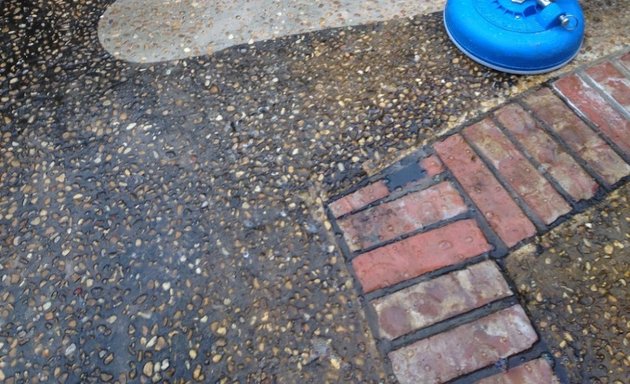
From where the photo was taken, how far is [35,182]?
6.67ft

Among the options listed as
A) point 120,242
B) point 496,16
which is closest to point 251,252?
point 120,242

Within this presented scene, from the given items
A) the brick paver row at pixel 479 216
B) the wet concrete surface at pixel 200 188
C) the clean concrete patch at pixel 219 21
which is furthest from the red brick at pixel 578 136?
the clean concrete patch at pixel 219 21

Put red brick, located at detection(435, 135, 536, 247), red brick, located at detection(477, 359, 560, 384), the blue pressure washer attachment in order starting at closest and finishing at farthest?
red brick, located at detection(477, 359, 560, 384)
red brick, located at detection(435, 135, 536, 247)
the blue pressure washer attachment

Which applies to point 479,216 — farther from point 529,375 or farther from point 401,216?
point 529,375

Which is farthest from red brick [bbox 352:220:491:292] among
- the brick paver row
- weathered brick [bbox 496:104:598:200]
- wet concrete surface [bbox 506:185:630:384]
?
weathered brick [bbox 496:104:598:200]

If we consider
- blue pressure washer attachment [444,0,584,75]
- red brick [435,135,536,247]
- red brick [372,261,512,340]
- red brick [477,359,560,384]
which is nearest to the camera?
red brick [477,359,560,384]

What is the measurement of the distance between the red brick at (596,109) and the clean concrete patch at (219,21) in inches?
25.4

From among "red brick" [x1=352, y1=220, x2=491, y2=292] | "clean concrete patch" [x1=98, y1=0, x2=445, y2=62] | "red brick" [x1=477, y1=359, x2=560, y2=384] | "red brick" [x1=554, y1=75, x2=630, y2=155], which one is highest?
"clean concrete patch" [x1=98, y1=0, x2=445, y2=62]

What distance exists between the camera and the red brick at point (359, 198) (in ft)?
6.05

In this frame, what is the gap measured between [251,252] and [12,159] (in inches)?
40.8

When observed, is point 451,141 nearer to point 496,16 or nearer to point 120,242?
point 496,16

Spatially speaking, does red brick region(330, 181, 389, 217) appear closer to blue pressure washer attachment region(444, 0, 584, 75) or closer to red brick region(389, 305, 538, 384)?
red brick region(389, 305, 538, 384)

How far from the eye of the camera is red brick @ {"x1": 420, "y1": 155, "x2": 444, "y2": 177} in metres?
1.89

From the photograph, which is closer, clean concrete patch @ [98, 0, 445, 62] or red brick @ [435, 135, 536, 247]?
red brick @ [435, 135, 536, 247]
